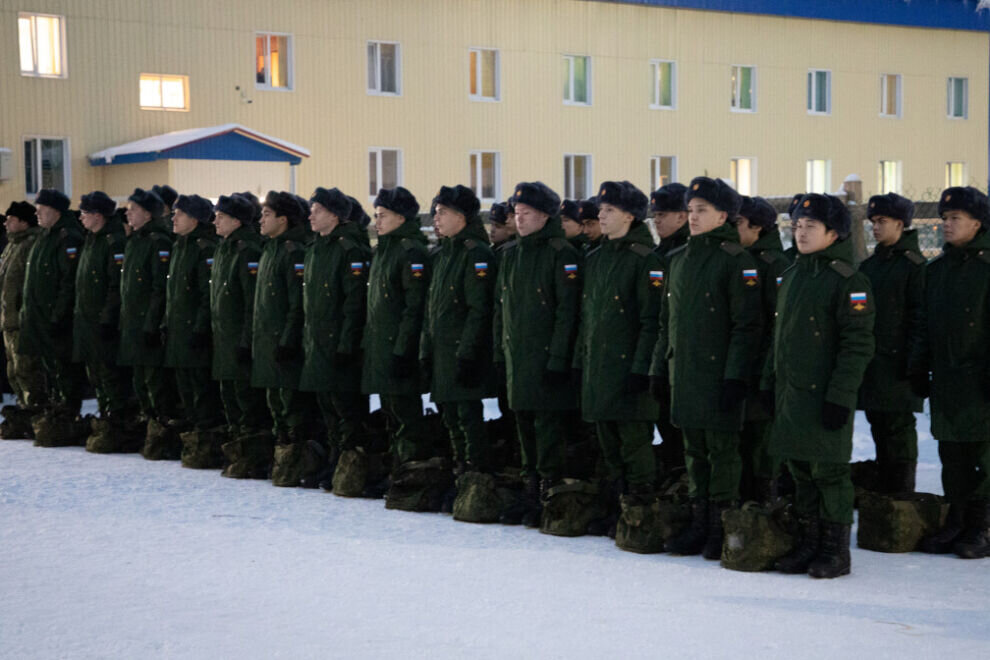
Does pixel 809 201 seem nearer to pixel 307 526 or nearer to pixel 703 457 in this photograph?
pixel 703 457

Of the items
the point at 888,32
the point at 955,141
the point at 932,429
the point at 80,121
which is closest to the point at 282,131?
the point at 80,121

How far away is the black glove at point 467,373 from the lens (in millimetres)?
9203

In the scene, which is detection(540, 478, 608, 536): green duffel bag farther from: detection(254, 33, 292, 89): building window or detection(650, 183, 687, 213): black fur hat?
detection(254, 33, 292, 89): building window

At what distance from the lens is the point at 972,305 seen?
779cm

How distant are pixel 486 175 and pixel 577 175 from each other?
232 cm

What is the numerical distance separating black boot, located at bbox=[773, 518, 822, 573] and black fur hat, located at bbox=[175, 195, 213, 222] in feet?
19.3

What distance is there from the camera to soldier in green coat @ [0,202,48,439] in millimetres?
13398

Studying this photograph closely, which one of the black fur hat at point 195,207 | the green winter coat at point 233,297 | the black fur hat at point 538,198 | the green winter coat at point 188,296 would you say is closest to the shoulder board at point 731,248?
the black fur hat at point 538,198

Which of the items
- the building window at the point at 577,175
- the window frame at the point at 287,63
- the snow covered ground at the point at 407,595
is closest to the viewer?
the snow covered ground at the point at 407,595

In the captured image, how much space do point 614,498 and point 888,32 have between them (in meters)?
30.0

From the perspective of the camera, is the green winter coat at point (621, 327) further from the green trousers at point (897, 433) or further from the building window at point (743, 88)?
the building window at point (743, 88)

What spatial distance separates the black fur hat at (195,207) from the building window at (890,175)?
2779 cm

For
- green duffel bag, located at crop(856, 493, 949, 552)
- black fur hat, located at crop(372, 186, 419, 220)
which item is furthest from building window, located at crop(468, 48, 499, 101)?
green duffel bag, located at crop(856, 493, 949, 552)

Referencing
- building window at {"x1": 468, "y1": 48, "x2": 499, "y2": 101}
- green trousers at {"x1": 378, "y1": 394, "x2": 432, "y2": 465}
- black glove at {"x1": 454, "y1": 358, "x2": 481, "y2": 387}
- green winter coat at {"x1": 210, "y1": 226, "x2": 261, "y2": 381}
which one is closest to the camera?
black glove at {"x1": 454, "y1": 358, "x2": 481, "y2": 387}
